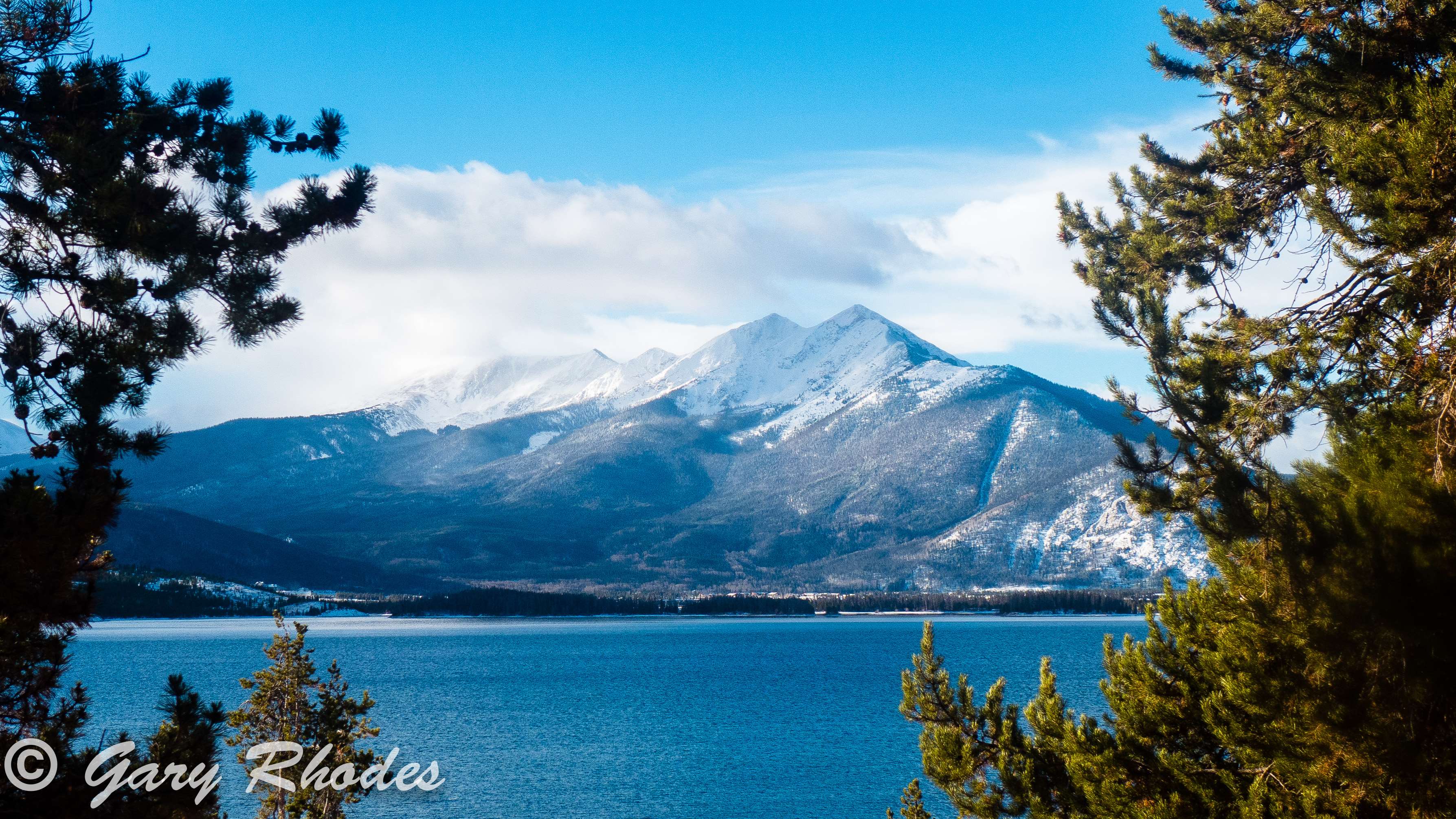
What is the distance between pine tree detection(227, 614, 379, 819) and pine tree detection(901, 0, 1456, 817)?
42.4ft

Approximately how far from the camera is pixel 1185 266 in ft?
40.4

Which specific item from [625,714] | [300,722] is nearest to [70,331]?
[300,722]

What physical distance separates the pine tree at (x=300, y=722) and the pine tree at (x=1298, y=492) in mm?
12912

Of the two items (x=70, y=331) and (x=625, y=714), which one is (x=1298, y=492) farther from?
(x=625, y=714)

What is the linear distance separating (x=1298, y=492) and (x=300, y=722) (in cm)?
1990

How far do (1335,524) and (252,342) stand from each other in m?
8.38

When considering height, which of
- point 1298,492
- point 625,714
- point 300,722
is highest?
point 1298,492

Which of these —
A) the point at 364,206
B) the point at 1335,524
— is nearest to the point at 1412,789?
the point at 1335,524

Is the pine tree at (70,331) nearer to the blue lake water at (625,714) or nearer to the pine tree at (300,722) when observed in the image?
the blue lake water at (625,714)

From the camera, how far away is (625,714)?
3253 inches

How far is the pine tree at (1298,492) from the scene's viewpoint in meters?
6.88

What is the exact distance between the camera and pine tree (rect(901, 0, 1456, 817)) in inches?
271

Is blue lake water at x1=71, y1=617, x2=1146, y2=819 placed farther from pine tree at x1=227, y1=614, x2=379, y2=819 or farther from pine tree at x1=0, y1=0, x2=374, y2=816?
pine tree at x1=227, y1=614, x2=379, y2=819

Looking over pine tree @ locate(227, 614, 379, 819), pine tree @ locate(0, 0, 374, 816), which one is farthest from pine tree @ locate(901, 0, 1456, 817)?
pine tree @ locate(227, 614, 379, 819)
